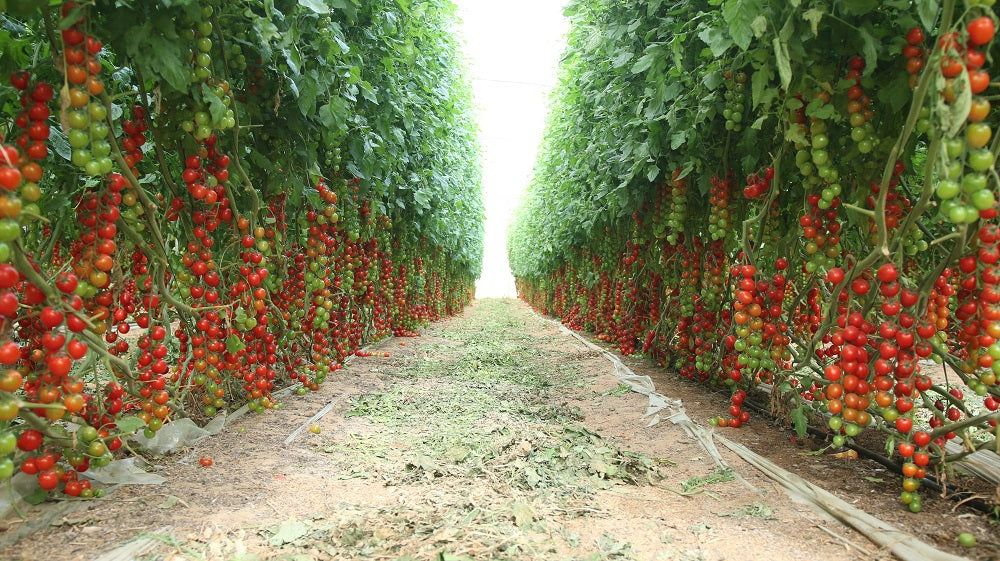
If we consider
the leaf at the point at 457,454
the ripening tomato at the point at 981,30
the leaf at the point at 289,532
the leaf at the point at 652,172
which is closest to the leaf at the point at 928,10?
the ripening tomato at the point at 981,30

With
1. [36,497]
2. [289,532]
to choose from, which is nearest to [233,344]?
[36,497]

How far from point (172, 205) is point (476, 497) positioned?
1.96 metres

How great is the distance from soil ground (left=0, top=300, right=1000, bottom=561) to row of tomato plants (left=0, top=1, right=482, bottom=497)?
0.25 metres

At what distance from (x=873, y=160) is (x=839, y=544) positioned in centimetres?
151

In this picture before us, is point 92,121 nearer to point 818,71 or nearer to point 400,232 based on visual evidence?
point 818,71

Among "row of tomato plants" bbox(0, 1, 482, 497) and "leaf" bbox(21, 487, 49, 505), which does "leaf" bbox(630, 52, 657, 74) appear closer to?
"row of tomato plants" bbox(0, 1, 482, 497)

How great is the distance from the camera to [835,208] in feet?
7.87

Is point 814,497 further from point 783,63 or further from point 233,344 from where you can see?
point 233,344

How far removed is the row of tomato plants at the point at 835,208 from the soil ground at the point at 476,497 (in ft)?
1.08

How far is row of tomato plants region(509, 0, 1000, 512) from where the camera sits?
1663 millimetres

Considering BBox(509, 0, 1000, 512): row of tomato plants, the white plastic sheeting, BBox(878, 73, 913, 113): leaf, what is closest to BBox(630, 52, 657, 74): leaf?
BBox(509, 0, 1000, 512): row of tomato plants

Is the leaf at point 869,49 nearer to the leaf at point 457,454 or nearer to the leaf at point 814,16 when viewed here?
the leaf at point 814,16

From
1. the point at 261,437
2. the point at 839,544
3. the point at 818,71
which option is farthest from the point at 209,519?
the point at 818,71

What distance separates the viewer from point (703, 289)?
153 inches
